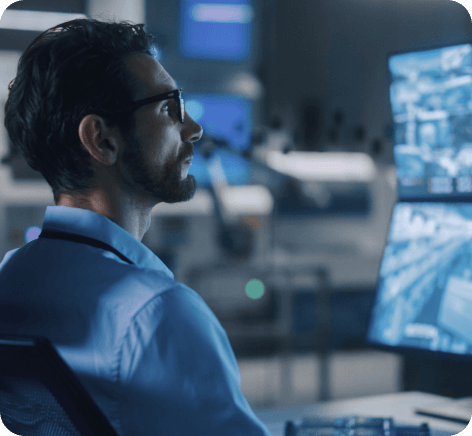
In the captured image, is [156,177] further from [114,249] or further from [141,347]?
[141,347]

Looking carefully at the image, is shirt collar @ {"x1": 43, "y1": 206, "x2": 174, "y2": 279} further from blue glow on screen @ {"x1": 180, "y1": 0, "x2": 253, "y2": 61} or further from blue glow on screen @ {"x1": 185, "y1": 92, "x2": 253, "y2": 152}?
blue glow on screen @ {"x1": 180, "y1": 0, "x2": 253, "y2": 61}

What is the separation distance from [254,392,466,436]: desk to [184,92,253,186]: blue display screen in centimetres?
256

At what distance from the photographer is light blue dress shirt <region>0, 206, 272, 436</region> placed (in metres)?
0.59

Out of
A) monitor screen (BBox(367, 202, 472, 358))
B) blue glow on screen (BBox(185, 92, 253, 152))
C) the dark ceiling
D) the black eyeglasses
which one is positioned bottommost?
monitor screen (BBox(367, 202, 472, 358))

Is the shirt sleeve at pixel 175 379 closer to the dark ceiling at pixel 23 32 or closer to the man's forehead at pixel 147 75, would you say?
the man's forehead at pixel 147 75

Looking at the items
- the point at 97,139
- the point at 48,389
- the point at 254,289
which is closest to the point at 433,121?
the point at 97,139

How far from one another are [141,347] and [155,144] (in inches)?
15.2

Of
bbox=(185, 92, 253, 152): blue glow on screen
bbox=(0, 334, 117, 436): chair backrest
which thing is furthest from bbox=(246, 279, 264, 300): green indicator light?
bbox=(0, 334, 117, 436): chair backrest

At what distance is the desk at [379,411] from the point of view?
43.6 inches

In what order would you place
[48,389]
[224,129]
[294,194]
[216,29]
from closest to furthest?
[48,389] < [224,129] < [216,29] < [294,194]

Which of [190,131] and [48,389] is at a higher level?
[190,131]

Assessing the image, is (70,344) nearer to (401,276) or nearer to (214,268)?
(401,276)

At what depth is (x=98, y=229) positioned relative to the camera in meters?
0.76

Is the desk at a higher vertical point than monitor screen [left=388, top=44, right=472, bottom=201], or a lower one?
lower
